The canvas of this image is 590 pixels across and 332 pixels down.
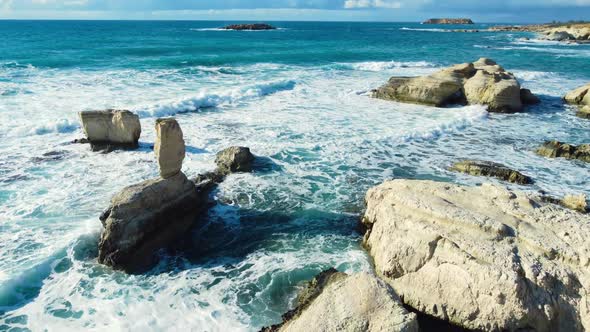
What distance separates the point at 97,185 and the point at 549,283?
384 inches

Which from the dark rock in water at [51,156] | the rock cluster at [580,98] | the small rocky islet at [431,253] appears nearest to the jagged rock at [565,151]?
the small rocky islet at [431,253]

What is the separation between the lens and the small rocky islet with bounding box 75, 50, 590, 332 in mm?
5703

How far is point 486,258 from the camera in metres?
Result: 6.25

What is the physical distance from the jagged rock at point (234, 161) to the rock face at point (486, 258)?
518 cm

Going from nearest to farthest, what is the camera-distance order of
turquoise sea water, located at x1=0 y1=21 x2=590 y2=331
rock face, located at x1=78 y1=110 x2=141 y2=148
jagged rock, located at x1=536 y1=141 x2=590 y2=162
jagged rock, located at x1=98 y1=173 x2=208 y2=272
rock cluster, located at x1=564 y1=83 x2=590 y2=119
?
1. turquoise sea water, located at x1=0 y1=21 x2=590 y2=331
2. jagged rock, located at x1=98 y1=173 x2=208 y2=272
3. jagged rock, located at x1=536 y1=141 x2=590 y2=162
4. rock face, located at x1=78 y1=110 x2=141 y2=148
5. rock cluster, located at x1=564 y1=83 x2=590 y2=119

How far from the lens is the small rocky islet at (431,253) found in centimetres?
570

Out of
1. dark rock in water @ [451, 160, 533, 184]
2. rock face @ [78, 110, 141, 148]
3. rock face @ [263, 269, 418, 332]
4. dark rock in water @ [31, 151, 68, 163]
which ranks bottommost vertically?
dark rock in water @ [31, 151, 68, 163]

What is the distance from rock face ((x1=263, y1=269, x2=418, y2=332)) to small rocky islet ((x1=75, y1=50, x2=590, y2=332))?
0.01 m

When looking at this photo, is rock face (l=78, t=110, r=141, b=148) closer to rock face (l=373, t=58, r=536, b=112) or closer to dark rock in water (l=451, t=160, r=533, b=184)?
dark rock in water (l=451, t=160, r=533, b=184)

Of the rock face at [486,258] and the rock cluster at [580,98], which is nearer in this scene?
the rock face at [486,258]

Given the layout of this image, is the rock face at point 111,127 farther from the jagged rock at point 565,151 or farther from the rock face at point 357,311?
the jagged rock at point 565,151

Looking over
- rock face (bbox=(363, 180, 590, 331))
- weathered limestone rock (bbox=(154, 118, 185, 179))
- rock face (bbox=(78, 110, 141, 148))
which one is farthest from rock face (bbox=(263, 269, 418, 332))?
rock face (bbox=(78, 110, 141, 148))

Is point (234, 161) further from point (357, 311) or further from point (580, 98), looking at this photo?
point (580, 98)

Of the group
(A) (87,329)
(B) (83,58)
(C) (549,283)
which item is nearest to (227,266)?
(A) (87,329)
